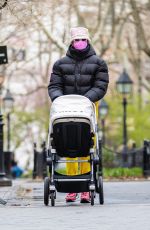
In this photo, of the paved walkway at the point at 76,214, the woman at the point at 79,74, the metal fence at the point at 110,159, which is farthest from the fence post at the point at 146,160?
the woman at the point at 79,74

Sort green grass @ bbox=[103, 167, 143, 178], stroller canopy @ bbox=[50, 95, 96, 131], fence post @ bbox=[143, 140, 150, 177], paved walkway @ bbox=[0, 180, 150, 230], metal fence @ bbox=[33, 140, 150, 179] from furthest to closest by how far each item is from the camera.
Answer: metal fence @ bbox=[33, 140, 150, 179], fence post @ bbox=[143, 140, 150, 177], green grass @ bbox=[103, 167, 143, 178], stroller canopy @ bbox=[50, 95, 96, 131], paved walkway @ bbox=[0, 180, 150, 230]

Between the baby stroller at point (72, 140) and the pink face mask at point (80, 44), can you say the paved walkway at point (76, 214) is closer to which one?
the baby stroller at point (72, 140)

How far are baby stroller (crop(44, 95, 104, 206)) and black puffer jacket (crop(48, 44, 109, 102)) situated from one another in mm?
389

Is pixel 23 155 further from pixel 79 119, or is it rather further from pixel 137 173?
pixel 79 119

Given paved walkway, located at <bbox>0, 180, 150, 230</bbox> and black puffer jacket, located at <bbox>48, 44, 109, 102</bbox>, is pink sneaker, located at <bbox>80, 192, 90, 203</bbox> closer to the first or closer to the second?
paved walkway, located at <bbox>0, 180, 150, 230</bbox>

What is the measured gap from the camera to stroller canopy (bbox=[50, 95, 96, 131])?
497 inches

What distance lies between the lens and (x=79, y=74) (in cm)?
1330

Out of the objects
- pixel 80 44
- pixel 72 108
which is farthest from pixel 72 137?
pixel 80 44

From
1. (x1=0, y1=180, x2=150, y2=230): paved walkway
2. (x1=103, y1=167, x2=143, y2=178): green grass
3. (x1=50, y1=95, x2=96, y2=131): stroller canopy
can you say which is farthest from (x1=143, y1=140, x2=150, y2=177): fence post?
(x1=50, y1=95, x2=96, y2=131): stroller canopy

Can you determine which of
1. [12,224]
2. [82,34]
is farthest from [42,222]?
[82,34]

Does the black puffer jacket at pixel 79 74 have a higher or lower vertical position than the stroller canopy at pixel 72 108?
higher

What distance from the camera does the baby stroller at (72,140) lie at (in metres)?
12.7

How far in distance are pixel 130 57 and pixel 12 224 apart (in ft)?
162

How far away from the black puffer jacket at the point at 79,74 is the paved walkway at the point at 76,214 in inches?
53.8
